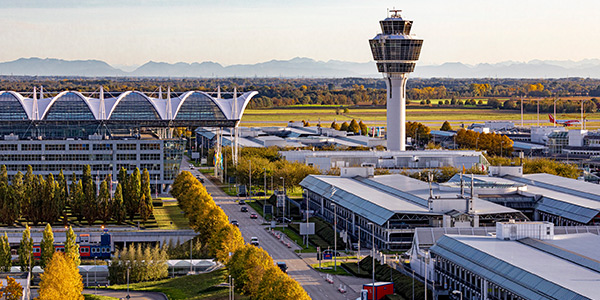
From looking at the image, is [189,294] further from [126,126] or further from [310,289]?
[126,126]

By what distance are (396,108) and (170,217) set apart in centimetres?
6190

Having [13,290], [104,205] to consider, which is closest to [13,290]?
[13,290]

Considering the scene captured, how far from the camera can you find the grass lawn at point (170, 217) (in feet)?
390

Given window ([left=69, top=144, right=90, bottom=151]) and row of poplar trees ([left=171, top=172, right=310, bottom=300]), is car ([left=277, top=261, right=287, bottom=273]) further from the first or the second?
window ([left=69, top=144, right=90, bottom=151])

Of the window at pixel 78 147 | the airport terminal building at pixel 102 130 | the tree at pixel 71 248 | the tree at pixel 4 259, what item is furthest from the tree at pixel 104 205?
the window at pixel 78 147

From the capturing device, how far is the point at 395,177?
138375 millimetres

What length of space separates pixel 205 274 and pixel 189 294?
8.66 meters

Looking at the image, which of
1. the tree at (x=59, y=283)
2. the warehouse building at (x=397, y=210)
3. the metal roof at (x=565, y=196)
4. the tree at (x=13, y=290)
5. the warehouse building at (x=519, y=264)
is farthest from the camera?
the metal roof at (x=565, y=196)

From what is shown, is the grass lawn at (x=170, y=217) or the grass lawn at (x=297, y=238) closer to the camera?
the grass lawn at (x=297, y=238)

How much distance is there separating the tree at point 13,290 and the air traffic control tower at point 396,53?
104m

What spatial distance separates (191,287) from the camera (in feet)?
279

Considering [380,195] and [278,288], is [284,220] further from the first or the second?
[278,288]

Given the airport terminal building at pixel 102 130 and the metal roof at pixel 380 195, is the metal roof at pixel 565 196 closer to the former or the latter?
the metal roof at pixel 380 195

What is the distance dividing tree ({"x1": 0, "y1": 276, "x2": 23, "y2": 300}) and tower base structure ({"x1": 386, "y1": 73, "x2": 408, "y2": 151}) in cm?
10760
